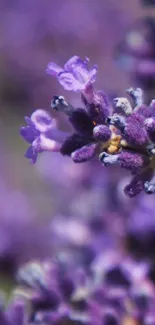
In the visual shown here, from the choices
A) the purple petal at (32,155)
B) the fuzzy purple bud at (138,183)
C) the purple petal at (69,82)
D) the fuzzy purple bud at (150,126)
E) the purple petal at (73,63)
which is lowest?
the purple petal at (32,155)

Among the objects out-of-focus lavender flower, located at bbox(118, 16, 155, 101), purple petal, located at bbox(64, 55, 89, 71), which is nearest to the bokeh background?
out-of-focus lavender flower, located at bbox(118, 16, 155, 101)

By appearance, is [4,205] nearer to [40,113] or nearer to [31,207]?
Result: [31,207]

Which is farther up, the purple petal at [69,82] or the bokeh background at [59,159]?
the bokeh background at [59,159]

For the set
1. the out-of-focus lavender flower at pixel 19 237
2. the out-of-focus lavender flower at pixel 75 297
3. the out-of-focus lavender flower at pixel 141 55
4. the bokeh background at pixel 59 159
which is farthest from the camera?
the out-of-focus lavender flower at pixel 19 237

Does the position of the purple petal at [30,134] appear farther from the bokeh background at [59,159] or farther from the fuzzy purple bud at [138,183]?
the bokeh background at [59,159]

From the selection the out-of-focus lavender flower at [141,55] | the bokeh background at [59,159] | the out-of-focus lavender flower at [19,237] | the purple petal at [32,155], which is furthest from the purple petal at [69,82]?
the out-of-focus lavender flower at [19,237]

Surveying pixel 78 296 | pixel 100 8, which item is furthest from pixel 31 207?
pixel 100 8

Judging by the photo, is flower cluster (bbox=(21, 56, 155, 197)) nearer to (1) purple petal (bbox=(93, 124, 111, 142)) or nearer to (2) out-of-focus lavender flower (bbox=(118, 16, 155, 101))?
(1) purple petal (bbox=(93, 124, 111, 142))
